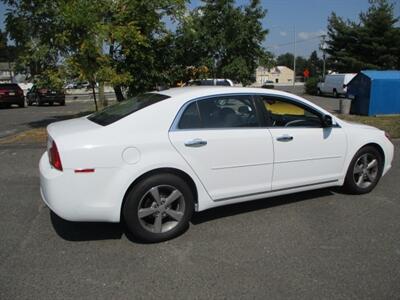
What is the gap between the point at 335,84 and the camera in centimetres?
3281

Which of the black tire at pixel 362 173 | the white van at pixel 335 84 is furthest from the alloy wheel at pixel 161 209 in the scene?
the white van at pixel 335 84

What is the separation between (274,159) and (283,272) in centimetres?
144

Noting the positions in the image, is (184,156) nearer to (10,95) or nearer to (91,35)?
(91,35)

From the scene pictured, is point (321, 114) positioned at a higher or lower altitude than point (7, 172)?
higher

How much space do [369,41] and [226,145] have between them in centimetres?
3681

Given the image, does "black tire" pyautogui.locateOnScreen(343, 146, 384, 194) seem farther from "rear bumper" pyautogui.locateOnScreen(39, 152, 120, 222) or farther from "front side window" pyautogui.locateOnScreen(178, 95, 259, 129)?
"rear bumper" pyautogui.locateOnScreen(39, 152, 120, 222)

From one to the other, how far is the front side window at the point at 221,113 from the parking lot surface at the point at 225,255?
1.10 m

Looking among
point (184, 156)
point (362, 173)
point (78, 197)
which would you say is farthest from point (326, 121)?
point (78, 197)

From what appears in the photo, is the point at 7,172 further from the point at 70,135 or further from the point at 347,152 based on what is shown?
the point at 347,152

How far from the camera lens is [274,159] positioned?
446cm

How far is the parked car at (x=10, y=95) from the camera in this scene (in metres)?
24.6

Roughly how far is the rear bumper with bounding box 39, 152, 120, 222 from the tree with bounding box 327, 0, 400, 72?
3666 centimetres

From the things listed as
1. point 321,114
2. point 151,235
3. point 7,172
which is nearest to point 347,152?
point 321,114

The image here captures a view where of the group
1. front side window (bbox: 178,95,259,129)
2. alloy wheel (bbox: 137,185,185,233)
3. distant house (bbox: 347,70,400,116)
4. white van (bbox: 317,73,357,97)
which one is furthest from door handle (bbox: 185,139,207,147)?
white van (bbox: 317,73,357,97)
